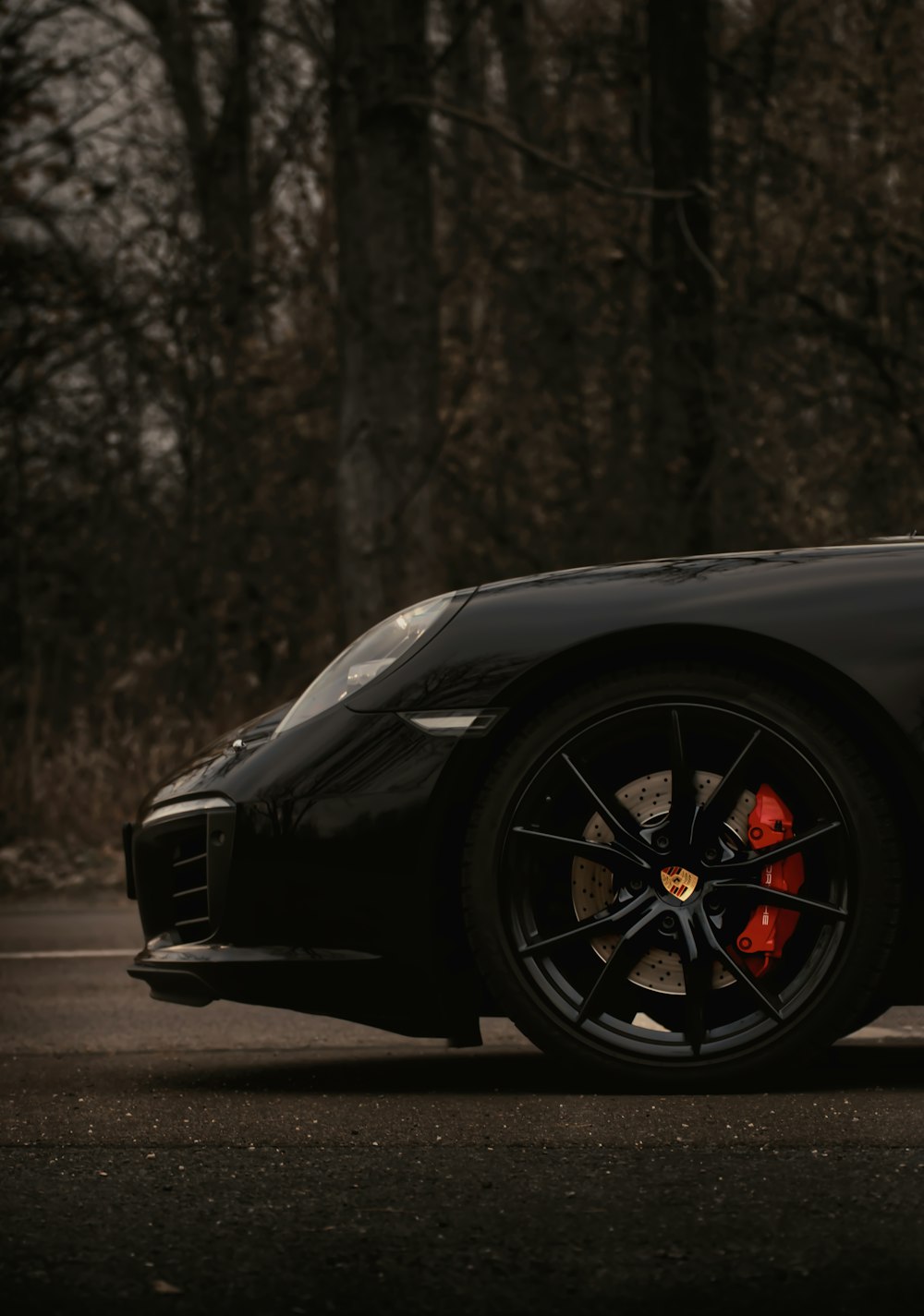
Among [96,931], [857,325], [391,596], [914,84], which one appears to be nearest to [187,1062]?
[96,931]

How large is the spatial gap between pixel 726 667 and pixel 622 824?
40cm

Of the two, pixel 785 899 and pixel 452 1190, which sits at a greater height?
pixel 785 899

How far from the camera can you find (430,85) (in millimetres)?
13258

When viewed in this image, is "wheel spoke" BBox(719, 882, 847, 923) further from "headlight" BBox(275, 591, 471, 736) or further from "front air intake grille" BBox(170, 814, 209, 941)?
"front air intake grille" BBox(170, 814, 209, 941)

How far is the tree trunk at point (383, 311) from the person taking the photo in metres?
12.7

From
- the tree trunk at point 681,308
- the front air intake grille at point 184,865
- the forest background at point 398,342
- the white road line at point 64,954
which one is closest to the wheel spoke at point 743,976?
the front air intake grille at point 184,865

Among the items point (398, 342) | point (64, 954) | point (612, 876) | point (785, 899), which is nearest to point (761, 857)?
point (785, 899)

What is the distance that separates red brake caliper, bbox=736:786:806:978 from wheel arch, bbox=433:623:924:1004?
210 mm

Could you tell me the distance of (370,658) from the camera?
14.1 feet

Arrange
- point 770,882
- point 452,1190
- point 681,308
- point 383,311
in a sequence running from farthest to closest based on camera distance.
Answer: point 681,308 < point 383,311 < point 770,882 < point 452,1190

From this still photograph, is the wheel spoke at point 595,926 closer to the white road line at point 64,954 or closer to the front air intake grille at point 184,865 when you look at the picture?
the front air intake grille at point 184,865

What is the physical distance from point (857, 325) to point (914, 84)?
8.80 feet

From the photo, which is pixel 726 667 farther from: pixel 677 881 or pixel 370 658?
pixel 370 658

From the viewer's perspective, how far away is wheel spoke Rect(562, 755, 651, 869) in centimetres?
394
